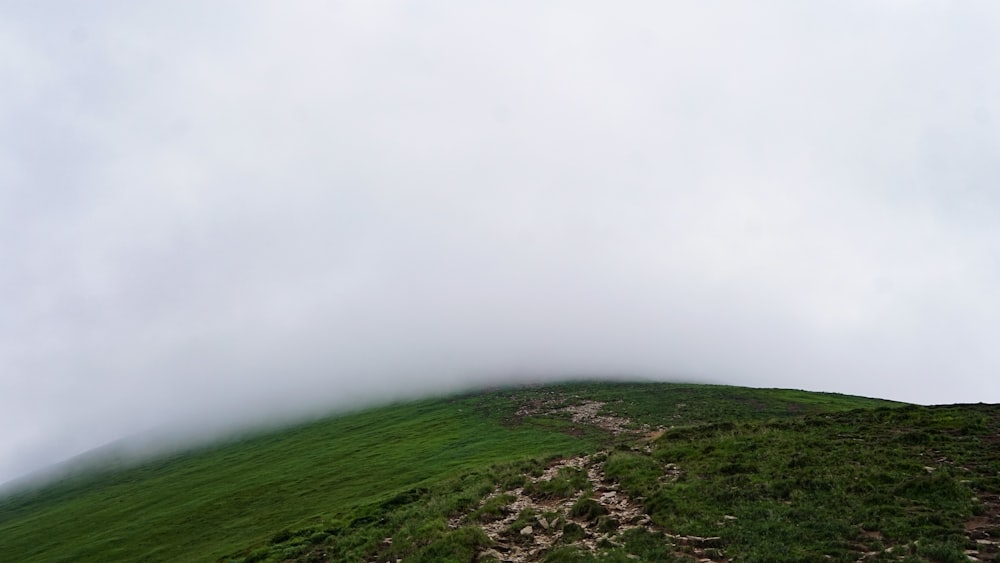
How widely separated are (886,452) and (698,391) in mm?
60664

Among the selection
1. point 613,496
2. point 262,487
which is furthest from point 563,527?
point 262,487

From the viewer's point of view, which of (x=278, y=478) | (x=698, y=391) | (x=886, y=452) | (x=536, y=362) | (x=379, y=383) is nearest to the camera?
(x=886, y=452)

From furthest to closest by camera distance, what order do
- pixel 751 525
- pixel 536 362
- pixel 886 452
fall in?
pixel 536 362 < pixel 886 452 < pixel 751 525

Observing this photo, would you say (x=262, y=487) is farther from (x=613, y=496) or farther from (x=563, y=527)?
(x=563, y=527)

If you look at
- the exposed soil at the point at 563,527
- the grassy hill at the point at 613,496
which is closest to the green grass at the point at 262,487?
the grassy hill at the point at 613,496

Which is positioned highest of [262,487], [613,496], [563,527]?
[563,527]

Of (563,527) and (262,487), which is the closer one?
(563,527)

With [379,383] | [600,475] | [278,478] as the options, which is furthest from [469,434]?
[379,383]

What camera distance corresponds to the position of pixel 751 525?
24.1 m

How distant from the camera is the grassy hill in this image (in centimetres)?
2312

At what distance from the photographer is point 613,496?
106ft

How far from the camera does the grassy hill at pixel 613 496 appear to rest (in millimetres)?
23125

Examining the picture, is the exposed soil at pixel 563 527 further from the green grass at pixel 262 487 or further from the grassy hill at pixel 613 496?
the green grass at pixel 262 487

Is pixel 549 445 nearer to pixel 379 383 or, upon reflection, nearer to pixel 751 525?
pixel 751 525
